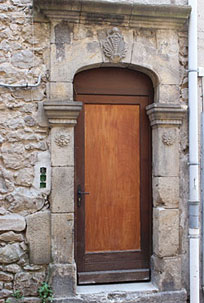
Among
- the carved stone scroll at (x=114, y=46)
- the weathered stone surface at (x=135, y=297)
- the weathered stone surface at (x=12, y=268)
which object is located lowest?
the weathered stone surface at (x=135, y=297)

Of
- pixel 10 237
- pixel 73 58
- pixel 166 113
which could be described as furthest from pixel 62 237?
pixel 73 58

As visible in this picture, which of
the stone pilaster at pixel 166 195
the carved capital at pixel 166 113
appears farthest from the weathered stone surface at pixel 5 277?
the carved capital at pixel 166 113

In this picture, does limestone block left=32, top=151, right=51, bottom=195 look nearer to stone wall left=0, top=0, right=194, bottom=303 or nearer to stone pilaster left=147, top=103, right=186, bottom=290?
stone wall left=0, top=0, right=194, bottom=303

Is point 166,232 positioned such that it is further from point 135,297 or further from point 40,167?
point 40,167

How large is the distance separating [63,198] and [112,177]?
0.65 metres

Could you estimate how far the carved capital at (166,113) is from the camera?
13.3 feet

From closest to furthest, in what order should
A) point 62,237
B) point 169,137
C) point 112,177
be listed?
point 62,237
point 169,137
point 112,177

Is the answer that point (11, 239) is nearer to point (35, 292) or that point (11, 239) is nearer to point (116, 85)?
point (35, 292)

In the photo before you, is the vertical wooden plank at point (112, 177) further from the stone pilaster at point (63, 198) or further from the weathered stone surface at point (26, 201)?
the weathered stone surface at point (26, 201)

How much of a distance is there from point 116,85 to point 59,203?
1506 mm

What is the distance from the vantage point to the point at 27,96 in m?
3.92

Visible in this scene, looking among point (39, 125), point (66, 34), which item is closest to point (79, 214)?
point (39, 125)

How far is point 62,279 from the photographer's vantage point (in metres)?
3.88

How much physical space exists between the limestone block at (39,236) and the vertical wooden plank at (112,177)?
1.61ft
